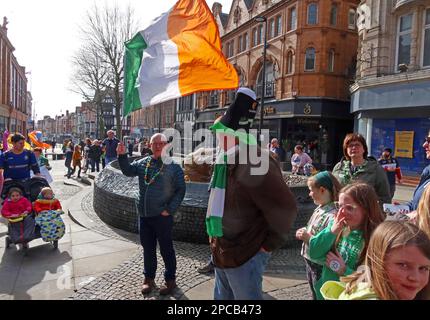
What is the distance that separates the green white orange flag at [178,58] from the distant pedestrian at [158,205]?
134cm

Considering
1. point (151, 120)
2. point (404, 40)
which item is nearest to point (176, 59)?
point (404, 40)

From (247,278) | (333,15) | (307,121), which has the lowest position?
(247,278)

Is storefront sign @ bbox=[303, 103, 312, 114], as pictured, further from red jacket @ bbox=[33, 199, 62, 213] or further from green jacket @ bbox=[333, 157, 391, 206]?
red jacket @ bbox=[33, 199, 62, 213]

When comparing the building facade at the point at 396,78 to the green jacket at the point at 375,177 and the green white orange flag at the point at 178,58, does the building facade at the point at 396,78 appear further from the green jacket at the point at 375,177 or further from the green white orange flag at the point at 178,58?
the green jacket at the point at 375,177

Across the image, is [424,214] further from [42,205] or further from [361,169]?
[42,205]

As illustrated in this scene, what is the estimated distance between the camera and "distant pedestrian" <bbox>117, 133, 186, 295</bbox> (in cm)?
369

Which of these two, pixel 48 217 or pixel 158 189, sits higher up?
pixel 158 189

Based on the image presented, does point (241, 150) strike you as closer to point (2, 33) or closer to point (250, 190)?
point (250, 190)

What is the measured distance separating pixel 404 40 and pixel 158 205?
16795 mm

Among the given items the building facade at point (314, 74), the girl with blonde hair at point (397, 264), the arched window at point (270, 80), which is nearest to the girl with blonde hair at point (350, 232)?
the girl with blonde hair at point (397, 264)

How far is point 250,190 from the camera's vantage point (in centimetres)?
227

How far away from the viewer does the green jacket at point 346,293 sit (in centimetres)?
160

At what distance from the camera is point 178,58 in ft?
16.5
